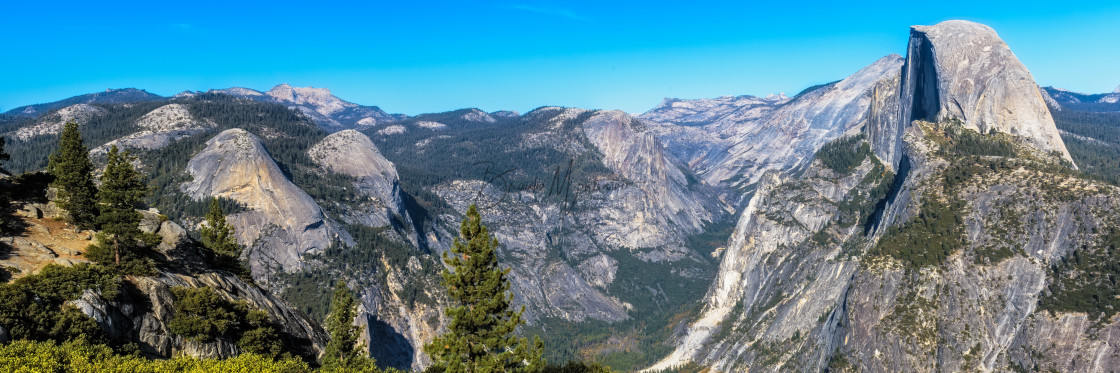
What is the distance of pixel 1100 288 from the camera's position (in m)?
138

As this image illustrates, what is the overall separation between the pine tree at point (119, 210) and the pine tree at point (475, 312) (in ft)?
90.6

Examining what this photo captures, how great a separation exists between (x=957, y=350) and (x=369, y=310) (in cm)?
15161

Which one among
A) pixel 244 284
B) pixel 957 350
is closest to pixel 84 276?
pixel 244 284

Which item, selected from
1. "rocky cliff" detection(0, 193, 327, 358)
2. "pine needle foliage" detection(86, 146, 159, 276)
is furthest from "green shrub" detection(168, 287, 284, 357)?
"pine needle foliage" detection(86, 146, 159, 276)

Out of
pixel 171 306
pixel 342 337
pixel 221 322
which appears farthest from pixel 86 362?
pixel 342 337

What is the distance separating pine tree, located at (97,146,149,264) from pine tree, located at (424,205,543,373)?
27.6m

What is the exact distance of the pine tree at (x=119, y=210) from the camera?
5344 centimetres

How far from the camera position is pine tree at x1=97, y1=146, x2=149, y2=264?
5344 cm

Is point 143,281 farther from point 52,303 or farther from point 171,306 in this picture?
point 52,303

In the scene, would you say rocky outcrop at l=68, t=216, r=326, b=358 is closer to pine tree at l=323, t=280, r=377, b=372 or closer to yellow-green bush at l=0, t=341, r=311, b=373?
pine tree at l=323, t=280, r=377, b=372

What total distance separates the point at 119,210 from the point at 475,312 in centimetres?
3200

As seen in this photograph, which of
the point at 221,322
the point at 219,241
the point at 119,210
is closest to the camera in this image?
the point at 119,210

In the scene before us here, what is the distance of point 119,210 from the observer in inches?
2135

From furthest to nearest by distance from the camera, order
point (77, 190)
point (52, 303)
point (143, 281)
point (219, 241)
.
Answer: point (219, 241) < point (77, 190) < point (143, 281) < point (52, 303)
